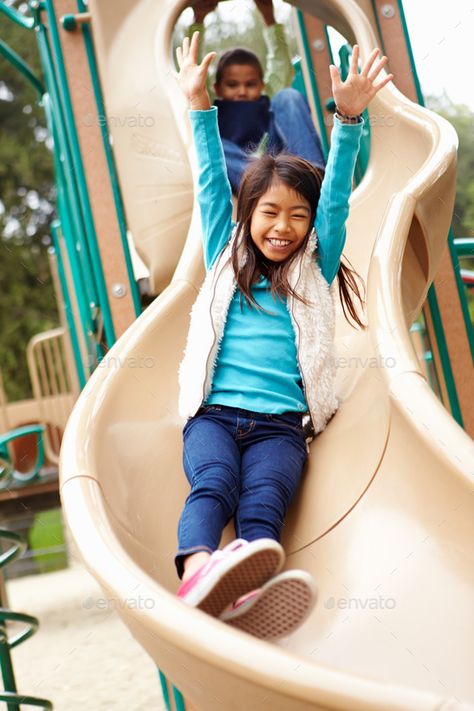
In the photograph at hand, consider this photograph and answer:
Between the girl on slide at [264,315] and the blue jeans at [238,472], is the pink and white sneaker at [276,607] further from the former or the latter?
the girl on slide at [264,315]

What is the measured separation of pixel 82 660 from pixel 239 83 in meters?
2.64

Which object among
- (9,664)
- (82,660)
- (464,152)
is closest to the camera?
(9,664)

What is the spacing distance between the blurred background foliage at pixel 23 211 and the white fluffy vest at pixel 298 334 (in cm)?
1099

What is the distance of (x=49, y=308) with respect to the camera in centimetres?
1465

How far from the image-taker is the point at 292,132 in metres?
3.37

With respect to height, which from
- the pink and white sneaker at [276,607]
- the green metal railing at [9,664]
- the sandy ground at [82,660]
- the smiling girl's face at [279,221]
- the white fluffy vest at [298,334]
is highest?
the smiling girl's face at [279,221]

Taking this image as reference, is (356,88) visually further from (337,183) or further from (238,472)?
(238,472)

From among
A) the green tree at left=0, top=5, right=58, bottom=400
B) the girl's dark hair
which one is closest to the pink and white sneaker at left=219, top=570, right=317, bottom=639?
the girl's dark hair

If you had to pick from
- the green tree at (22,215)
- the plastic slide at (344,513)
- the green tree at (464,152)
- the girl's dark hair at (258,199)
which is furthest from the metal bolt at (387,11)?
the green tree at (22,215)

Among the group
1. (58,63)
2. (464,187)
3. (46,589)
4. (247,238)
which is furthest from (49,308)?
(247,238)

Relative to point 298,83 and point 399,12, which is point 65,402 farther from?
point 399,12

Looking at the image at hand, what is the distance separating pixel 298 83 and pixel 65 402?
14.9 feet

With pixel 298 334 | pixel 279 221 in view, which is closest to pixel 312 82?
pixel 279 221

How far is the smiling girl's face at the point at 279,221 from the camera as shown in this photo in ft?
6.74
